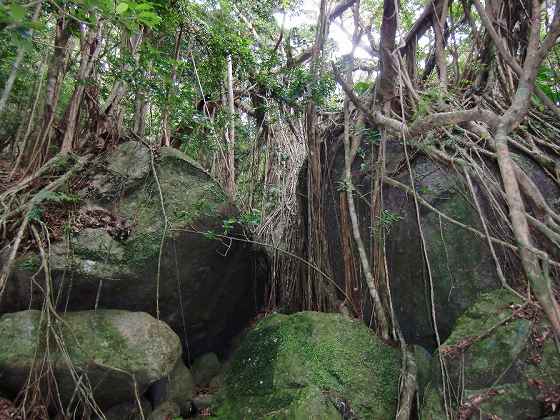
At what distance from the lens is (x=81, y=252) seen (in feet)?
8.37

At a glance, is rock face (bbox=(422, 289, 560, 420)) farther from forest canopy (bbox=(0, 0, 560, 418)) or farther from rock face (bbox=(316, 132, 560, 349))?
rock face (bbox=(316, 132, 560, 349))

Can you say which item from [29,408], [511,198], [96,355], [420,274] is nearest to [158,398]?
[96,355]

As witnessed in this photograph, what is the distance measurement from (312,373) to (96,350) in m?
1.23

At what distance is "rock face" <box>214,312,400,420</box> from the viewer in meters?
2.03

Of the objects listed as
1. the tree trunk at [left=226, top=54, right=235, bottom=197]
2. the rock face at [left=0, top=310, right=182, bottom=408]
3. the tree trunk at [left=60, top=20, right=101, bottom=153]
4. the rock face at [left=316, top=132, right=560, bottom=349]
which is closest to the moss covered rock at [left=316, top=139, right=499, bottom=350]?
the rock face at [left=316, top=132, right=560, bottom=349]

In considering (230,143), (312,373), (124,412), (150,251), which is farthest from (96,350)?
(230,143)

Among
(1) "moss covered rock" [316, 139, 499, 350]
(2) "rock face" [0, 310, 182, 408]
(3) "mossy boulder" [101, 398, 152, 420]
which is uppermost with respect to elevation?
(1) "moss covered rock" [316, 139, 499, 350]

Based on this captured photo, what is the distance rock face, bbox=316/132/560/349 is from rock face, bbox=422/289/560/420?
37 cm

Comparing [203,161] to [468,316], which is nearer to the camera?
[468,316]

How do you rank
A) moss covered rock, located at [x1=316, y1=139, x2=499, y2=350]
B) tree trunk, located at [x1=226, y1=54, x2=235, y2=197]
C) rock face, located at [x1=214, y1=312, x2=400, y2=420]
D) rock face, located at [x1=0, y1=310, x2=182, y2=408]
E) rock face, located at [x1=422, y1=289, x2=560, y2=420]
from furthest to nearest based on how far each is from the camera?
Answer: tree trunk, located at [x1=226, y1=54, x2=235, y2=197] < moss covered rock, located at [x1=316, y1=139, x2=499, y2=350] < rock face, located at [x1=0, y1=310, x2=182, y2=408] < rock face, located at [x1=214, y1=312, x2=400, y2=420] < rock face, located at [x1=422, y1=289, x2=560, y2=420]

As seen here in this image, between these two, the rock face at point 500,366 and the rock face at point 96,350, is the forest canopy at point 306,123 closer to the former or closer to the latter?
the rock face at point 500,366

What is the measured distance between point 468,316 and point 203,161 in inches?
110

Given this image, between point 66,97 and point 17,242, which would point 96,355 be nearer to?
point 17,242

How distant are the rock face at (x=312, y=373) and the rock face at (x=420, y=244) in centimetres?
34
